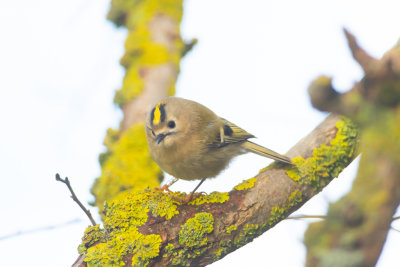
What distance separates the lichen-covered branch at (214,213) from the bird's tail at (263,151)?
0.07 metres

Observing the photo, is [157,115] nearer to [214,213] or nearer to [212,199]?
[212,199]

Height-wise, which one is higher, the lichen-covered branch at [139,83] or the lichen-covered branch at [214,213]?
the lichen-covered branch at [139,83]

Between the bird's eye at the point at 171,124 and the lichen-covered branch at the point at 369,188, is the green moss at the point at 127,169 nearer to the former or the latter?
the bird's eye at the point at 171,124

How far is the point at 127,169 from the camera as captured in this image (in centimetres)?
429

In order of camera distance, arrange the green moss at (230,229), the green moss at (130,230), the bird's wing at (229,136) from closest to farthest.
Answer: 1. the green moss at (130,230)
2. the green moss at (230,229)
3. the bird's wing at (229,136)

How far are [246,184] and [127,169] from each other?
156 cm

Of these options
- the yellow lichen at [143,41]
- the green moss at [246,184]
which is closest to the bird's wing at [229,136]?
the green moss at [246,184]

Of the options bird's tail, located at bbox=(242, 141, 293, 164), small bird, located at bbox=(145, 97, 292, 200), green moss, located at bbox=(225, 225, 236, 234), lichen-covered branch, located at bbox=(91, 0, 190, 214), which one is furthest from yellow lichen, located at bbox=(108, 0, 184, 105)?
green moss, located at bbox=(225, 225, 236, 234)

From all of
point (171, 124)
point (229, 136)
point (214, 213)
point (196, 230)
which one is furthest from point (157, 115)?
point (196, 230)

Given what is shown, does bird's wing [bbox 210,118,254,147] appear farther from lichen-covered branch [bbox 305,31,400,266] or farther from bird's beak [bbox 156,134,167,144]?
lichen-covered branch [bbox 305,31,400,266]

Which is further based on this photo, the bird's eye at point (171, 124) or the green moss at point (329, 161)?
the bird's eye at point (171, 124)

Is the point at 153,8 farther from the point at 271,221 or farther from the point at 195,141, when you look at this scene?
the point at 271,221

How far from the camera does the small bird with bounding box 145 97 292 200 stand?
3.78m

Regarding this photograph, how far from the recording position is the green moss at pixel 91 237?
2671 mm
